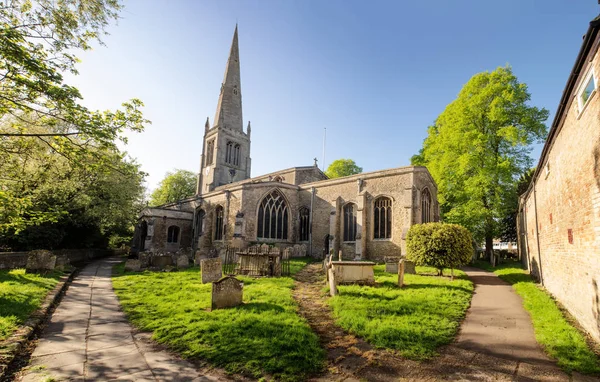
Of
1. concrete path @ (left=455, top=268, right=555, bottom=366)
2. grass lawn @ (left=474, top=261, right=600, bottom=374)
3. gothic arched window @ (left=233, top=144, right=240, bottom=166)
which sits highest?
gothic arched window @ (left=233, top=144, right=240, bottom=166)

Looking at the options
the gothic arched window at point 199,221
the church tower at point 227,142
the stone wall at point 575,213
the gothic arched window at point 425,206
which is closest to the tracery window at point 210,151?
the church tower at point 227,142

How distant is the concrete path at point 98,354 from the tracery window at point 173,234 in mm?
21084

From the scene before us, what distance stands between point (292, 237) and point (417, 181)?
1049 centimetres

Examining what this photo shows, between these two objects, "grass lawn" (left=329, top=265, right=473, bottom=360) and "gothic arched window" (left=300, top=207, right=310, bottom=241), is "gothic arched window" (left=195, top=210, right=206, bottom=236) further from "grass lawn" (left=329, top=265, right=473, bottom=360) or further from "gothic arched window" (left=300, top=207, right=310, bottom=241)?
"grass lawn" (left=329, top=265, right=473, bottom=360)

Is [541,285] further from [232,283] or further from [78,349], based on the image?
[78,349]

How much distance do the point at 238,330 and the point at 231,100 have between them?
34939 mm

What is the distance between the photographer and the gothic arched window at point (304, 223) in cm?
2347

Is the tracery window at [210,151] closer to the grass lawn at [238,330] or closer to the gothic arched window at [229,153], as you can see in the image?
the gothic arched window at [229,153]

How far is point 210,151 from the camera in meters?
36.6

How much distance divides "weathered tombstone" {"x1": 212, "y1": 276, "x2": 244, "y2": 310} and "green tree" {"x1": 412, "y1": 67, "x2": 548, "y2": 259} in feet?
50.5

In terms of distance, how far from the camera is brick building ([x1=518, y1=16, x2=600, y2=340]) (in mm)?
5109

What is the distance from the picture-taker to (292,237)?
23.5m

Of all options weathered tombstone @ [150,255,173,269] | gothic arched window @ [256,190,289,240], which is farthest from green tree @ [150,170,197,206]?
weathered tombstone @ [150,255,173,269]

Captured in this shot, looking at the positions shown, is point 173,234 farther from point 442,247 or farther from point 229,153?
point 442,247
